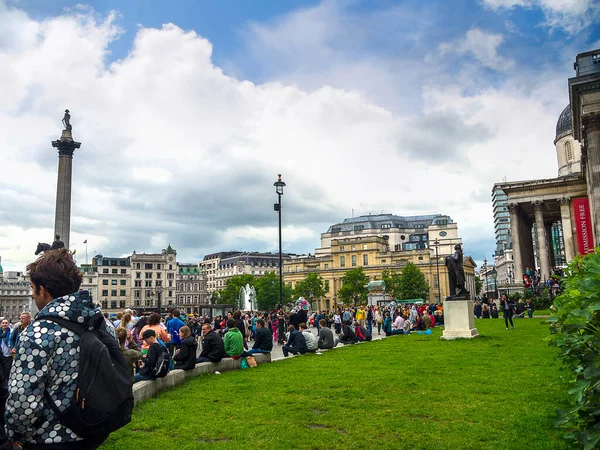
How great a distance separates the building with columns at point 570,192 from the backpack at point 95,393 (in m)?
23.7

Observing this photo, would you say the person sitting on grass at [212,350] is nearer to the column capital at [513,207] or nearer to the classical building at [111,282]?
the column capital at [513,207]

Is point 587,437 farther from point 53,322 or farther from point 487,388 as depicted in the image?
point 487,388

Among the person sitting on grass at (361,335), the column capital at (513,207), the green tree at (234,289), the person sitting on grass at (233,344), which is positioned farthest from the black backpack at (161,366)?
the green tree at (234,289)

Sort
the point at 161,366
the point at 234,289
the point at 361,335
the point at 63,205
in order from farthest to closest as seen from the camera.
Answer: the point at 234,289 → the point at 63,205 → the point at 361,335 → the point at 161,366

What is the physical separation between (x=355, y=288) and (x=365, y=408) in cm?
8796

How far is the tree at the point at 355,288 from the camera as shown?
95.6 meters

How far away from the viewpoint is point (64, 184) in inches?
1453

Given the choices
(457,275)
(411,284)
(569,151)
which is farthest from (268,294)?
(457,275)

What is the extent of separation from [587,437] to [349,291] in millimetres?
93023

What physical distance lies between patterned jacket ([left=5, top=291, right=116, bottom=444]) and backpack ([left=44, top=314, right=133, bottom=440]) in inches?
1.6

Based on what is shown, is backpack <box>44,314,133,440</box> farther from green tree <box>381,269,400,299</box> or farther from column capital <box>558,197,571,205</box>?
green tree <box>381,269,400,299</box>

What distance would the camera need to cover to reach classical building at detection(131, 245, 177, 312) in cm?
12381

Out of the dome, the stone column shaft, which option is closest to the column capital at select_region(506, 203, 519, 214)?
the dome

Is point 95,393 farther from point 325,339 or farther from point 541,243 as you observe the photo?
point 541,243
